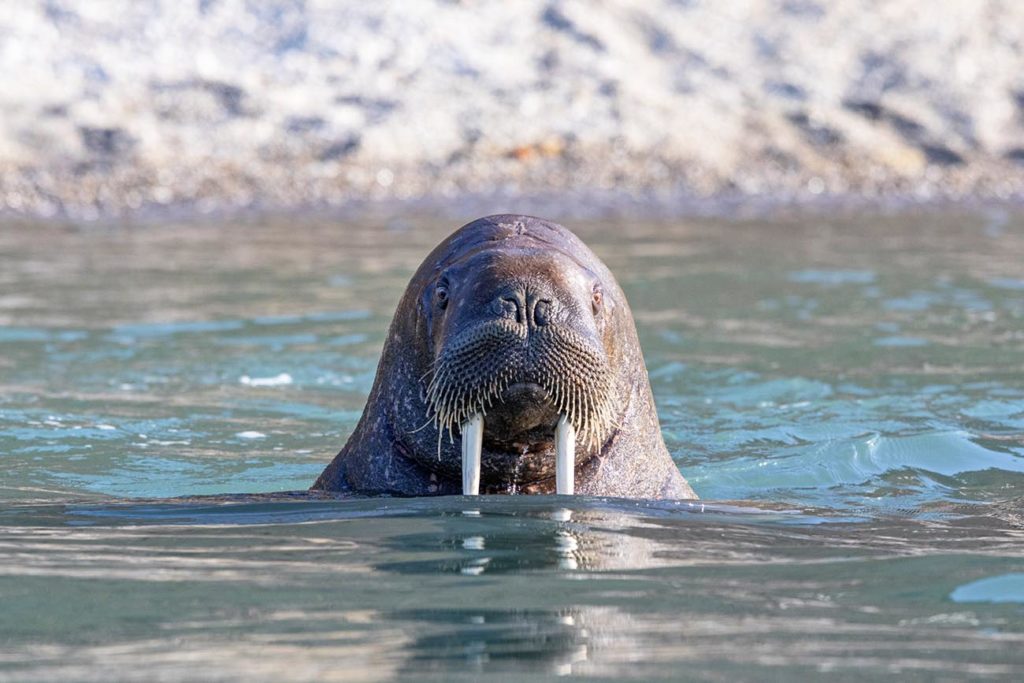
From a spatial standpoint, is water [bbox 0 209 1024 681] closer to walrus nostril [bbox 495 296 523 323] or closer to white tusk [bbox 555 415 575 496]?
white tusk [bbox 555 415 575 496]

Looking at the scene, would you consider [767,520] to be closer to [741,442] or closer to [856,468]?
[856,468]

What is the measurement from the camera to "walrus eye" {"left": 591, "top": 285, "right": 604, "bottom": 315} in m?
5.10

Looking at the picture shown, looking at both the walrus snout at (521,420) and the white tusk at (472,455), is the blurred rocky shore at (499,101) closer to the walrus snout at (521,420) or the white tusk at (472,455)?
the walrus snout at (521,420)

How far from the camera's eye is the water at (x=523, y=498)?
3482mm

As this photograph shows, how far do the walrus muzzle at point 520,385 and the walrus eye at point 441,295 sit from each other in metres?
0.22

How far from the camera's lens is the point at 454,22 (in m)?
17.4

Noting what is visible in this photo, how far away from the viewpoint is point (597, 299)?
5.12m

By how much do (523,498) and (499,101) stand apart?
1227cm

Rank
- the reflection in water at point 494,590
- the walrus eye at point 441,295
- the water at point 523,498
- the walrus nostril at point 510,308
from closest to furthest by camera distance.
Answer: the reflection in water at point 494,590 → the water at point 523,498 → the walrus nostril at point 510,308 → the walrus eye at point 441,295

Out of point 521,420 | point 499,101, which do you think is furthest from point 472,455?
point 499,101

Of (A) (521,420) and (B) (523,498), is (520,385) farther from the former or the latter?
(B) (523,498)

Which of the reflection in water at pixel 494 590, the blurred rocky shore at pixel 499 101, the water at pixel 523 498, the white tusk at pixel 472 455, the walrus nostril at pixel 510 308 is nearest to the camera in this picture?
the reflection in water at pixel 494 590

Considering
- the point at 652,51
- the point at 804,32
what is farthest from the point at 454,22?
the point at 804,32

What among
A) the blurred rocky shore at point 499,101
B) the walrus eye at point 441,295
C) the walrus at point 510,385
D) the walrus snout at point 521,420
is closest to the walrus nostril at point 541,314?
the walrus at point 510,385
